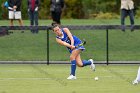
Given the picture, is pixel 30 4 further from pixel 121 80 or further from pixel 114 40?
pixel 121 80

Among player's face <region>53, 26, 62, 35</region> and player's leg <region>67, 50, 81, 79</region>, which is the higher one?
player's face <region>53, 26, 62, 35</region>

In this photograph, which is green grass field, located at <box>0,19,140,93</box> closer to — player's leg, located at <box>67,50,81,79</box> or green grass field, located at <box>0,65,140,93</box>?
green grass field, located at <box>0,65,140,93</box>

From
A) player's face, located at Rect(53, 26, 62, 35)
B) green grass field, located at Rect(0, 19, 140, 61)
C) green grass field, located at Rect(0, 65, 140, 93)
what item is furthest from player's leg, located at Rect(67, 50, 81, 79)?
green grass field, located at Rect(0, 19, 140, 61)

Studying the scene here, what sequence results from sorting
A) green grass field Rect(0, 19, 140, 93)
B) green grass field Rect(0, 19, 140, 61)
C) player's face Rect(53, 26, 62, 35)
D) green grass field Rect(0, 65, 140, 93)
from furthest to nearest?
green grass field Rect(0, 19, 140, 61), player's face Rect(53, 26, 62, 35), green grass field Rect(0, 19, 140, 93), green grass field Rect(0, 65, 140, 93)

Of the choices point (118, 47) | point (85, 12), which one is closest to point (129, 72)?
point (118, 47)

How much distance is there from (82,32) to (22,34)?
2.31 meters

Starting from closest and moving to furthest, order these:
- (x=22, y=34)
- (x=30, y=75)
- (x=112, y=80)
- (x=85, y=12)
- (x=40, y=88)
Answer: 1. (x=40, y=88)
2. (x=112, y=80)
3. (x=30, y=75)
4. (x=22, y=34)
5. (x=85, y=12)

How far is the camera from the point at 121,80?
19.7 m

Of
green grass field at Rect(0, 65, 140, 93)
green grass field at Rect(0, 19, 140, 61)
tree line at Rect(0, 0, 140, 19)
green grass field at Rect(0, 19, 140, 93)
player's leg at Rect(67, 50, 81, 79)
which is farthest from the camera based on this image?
tree line at Rect(0, 0, 140, 19)

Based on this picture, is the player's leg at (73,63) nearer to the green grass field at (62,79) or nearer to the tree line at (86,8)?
the green grass field at (62,79)

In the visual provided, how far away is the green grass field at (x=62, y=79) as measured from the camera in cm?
1730

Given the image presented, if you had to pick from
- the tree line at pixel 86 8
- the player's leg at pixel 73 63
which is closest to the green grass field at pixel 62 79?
the player's leg at pixel 73 63

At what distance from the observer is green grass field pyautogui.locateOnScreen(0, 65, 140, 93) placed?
17297 mm

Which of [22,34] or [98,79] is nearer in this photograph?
[98,79]
